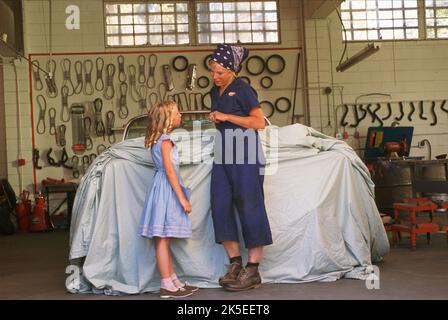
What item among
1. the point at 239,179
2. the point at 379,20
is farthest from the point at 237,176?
the point at 379,20

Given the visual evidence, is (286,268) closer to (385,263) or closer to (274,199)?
(274,199)

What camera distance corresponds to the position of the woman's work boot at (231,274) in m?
3.79

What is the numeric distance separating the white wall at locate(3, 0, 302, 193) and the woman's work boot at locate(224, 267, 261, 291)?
256 inches

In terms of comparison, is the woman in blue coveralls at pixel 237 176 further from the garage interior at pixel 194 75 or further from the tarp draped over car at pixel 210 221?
the garage interior at pixel 194 75

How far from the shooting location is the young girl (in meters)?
3.70

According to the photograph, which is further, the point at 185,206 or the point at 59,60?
the point at 59,60

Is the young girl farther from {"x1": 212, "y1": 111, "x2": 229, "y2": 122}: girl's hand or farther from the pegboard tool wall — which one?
the pegboard tool wall

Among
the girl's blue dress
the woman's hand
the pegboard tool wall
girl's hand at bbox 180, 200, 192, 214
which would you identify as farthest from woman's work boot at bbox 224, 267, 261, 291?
the pegboard tool wall

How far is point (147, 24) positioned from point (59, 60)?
1.55m

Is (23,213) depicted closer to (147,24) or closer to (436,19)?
(147,24)

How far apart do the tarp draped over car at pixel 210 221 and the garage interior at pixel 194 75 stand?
16.4 ft

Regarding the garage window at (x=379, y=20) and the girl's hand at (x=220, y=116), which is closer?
the girl's hand at (x=220, y=116)

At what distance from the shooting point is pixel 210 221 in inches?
161

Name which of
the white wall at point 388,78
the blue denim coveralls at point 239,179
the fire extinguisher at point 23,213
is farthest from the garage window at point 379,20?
the blue denim coveralls at point 239,179
